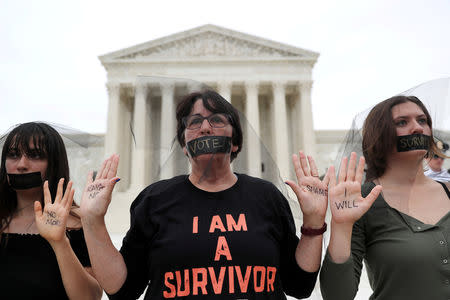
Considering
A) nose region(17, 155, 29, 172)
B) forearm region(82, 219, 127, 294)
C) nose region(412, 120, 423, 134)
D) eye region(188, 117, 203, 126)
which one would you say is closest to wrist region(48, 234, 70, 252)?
forearm region(82, 219, 127, 294)

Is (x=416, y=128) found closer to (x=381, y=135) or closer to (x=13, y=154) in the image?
(x=381, y=135)

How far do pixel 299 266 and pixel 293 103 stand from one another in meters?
41.0

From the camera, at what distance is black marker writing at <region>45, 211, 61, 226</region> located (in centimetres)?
301

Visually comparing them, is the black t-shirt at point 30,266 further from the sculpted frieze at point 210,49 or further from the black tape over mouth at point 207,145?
the sculpted frieze at point 210,49

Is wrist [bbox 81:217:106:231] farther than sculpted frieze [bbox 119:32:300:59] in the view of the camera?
No

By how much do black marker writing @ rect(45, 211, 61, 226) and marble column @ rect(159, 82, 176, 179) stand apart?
0.96 meters

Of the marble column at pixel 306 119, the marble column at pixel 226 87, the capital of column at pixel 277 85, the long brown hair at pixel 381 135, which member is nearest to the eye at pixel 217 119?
the long brown hair at pixel 381 135

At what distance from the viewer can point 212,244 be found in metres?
2.54

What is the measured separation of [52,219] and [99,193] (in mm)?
600

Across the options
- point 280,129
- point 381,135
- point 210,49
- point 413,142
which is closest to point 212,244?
point 381,135

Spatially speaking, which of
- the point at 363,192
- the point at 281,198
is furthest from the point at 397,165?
the point at 281,198

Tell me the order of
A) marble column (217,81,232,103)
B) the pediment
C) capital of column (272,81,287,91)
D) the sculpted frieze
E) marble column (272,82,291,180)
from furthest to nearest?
the sculpted frieze, the pediment, capital of column (272,81,287,91), marble column (217,81,232,103), marble column (272,82,291,180)

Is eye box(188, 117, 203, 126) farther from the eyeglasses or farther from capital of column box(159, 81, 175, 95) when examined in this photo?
capital of column box(159, 81, 175, 95)

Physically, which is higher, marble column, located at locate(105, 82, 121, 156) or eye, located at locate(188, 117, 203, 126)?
eye, located at locate(188, 117, 203, 126)
